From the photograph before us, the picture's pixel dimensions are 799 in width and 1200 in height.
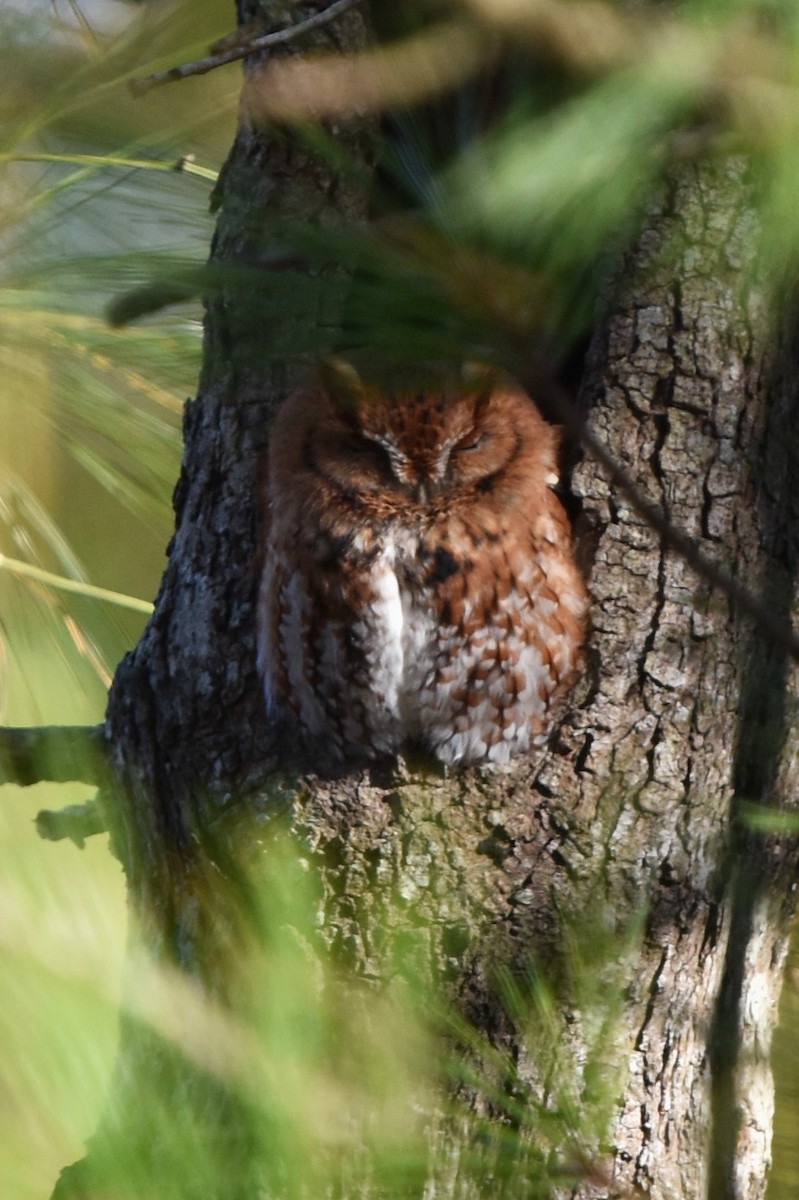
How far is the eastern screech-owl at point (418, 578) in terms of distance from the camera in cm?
185

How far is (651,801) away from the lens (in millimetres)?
1771

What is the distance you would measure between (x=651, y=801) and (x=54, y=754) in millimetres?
960

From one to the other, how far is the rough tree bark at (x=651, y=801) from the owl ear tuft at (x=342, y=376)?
38 cm

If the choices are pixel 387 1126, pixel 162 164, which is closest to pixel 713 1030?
pixel 387 1126

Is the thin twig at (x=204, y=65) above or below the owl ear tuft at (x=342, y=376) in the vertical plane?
above

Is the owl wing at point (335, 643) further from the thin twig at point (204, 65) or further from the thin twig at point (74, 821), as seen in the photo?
the thin twig at point (204, 65)

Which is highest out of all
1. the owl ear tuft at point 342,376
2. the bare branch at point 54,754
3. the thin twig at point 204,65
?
the thin twig at point 204,65

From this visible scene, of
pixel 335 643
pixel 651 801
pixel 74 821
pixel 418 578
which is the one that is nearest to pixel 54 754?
pixel 74 821

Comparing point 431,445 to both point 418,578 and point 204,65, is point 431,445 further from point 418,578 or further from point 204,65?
point 204,65

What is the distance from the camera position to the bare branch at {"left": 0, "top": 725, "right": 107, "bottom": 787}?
1.82 metres

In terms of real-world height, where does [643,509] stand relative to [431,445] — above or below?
below

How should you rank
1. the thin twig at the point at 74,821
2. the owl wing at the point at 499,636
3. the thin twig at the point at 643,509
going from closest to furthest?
the thin twig at the point at 643,509 < the owl wing at the point at 499,636 < the thin twig at the point at 74,821

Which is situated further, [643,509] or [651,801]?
[651,801]

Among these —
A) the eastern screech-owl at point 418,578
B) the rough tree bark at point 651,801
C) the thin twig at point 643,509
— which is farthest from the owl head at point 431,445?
the thin twig at point 643,509
